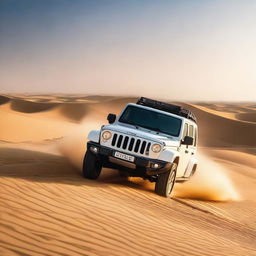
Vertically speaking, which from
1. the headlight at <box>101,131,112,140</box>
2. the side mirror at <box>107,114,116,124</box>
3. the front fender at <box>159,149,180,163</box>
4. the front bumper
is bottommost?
the front bumper

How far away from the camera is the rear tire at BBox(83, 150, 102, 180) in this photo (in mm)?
8383

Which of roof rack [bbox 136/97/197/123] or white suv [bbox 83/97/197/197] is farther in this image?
roof rack [bbox 136/97/197/123]

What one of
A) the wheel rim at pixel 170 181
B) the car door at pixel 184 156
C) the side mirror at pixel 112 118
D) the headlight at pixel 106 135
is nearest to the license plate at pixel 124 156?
the headlight at pixel 106 135

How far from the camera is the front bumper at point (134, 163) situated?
8.05m

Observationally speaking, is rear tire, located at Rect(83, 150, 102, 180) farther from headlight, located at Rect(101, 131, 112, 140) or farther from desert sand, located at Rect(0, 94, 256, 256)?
headlight, located at Rect(101, 131, 112, 140)

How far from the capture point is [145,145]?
8.07m

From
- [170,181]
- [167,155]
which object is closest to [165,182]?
[170,181]

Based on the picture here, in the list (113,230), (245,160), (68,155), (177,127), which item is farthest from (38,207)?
(245,160)

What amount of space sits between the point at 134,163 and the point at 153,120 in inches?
56.3

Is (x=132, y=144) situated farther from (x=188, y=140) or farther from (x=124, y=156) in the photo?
(x=188, y=140)

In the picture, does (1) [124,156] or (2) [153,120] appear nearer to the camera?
(1) [124,156]

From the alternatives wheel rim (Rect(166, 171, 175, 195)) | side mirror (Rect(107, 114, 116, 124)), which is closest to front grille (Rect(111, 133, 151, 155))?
wheel rim (Rect(166, 171, 175, 195))

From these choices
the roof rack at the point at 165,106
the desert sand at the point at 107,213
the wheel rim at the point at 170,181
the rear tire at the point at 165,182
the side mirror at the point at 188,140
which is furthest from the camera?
the roof rack at the point at 165,106

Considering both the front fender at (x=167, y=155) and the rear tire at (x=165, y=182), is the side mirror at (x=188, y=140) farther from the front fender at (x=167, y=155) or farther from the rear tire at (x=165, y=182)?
the front fender at (x=167, y=155)
